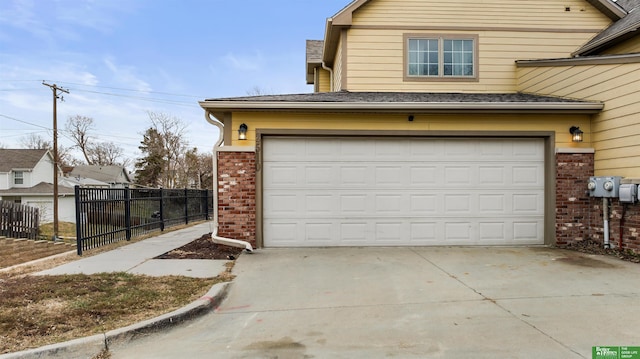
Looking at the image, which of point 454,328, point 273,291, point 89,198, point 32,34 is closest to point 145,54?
point 32,34

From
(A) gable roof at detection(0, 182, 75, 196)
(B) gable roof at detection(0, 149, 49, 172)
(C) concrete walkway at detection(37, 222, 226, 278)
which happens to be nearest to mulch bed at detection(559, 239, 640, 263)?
(C) concrete walkway at detection(37, 222, 226, 278)

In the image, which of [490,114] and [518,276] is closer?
[518,276]

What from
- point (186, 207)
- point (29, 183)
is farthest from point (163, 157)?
point (186, 207)

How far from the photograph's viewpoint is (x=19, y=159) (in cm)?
3347

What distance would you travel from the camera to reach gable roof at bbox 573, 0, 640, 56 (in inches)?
348

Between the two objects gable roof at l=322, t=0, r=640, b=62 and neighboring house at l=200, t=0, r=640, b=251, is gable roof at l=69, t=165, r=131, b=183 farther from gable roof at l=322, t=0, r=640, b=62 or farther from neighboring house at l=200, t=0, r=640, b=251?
neighboring house at l=200, t=0, r=640, b=251

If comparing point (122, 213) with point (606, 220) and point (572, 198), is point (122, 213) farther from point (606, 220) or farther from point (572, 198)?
point (606, 220)

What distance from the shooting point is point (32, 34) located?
22234 mm

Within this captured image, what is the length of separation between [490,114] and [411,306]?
17.7ft

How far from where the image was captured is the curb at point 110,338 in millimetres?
3234

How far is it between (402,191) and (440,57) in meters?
4.57

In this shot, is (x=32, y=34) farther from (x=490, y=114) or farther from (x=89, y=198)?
(x=490, y=114)

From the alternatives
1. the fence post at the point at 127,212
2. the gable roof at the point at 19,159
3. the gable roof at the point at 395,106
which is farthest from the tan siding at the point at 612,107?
the gable roof at the point at 19,159

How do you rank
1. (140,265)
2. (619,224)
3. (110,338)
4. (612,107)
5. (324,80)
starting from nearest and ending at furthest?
(110,338)
(140,265)
(619,224)
(612,107)
(324,80)
